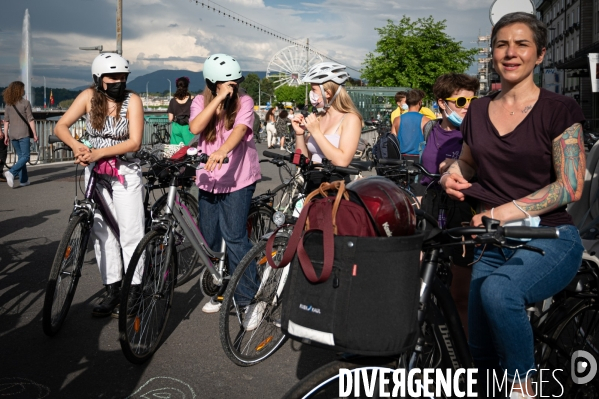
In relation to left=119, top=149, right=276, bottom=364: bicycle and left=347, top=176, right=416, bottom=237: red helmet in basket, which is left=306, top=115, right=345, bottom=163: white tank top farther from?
left=347, top=176, right=416, bottom=237: red helmet in basket

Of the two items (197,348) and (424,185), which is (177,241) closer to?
(197,348)

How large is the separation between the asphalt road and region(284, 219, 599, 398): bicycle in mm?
1436

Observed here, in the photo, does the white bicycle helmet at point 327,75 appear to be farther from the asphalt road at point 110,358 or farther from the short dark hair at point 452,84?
the asphalt road at point 110,358

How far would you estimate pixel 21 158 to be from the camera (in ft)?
45.3

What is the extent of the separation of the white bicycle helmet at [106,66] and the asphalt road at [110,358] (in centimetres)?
194

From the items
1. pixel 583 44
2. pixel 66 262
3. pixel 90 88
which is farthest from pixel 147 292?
pixel 583 44

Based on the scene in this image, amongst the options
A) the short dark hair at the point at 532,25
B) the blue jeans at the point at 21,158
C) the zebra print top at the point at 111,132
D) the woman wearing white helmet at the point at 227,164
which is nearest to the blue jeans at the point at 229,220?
the woman wearing white helmet at the point at 227,164

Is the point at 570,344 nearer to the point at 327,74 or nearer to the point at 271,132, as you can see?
the point at 327,74

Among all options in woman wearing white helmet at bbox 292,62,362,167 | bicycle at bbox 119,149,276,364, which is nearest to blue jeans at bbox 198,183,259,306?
bicycle at bbox 119,149,276,364

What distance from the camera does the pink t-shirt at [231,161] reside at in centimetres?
499

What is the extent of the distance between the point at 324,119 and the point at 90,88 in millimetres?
1876

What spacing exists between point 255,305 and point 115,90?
2.00 m

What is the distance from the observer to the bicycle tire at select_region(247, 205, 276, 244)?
18.0 ft

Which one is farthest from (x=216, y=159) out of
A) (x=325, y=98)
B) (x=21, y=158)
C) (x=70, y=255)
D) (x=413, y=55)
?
(x=413, y=55)
